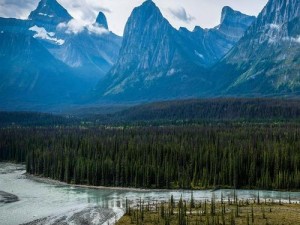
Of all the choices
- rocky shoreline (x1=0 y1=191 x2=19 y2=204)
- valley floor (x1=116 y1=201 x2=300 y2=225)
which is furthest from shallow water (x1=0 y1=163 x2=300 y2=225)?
valley floor (x1=116 y1=201 x2=300 y2=225)

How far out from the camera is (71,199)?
153625 mm

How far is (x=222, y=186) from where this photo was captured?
171 m

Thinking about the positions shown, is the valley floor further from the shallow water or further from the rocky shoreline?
the rocky shoreline

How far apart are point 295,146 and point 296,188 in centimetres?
3623

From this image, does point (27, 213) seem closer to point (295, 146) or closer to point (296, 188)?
point (296, 188)

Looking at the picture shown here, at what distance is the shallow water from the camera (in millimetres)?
129375

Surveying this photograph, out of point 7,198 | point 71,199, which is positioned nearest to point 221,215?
point 71,199

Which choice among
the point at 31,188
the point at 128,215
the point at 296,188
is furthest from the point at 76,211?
the point at 296,188

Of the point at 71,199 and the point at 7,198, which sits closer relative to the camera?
the point at 71,199

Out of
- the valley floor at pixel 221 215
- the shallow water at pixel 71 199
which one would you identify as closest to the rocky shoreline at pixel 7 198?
the shallow water at pixel 71 199

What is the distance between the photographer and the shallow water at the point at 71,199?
129 meters

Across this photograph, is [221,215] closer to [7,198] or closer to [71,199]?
[71,199]

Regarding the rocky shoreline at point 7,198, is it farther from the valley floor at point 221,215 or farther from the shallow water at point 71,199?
the valley floor at point 221,215

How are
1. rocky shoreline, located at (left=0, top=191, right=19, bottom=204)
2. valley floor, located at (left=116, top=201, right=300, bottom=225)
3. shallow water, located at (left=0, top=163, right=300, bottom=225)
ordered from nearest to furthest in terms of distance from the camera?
valley floor, located at (left=116, top=201, right=300, bottom=225)
shallow water, located at (left=0, top=163, right=300, bottom=225)
rocky shoreline, located at (left=0, top=191, right=19, bottom=204)
